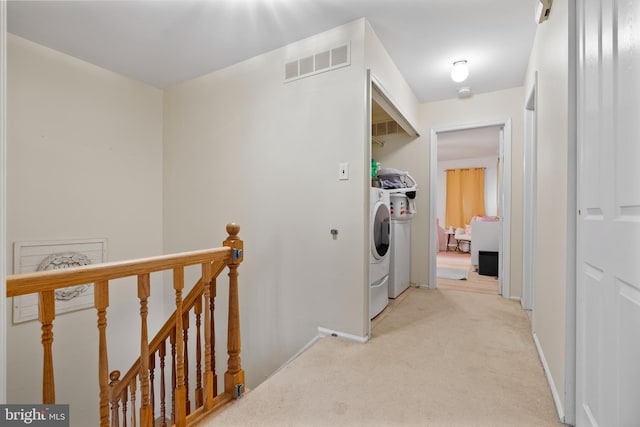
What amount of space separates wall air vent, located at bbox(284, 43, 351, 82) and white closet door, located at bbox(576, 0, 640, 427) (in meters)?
1.35

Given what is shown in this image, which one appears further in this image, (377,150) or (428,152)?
(377,150)

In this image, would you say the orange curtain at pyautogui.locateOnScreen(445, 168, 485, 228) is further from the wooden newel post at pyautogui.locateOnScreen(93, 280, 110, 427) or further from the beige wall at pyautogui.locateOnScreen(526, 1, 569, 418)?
the wooden newel post at pyautogui.locateOnScreen(93, 280, 110, 427)

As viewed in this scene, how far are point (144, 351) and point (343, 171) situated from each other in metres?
1.58

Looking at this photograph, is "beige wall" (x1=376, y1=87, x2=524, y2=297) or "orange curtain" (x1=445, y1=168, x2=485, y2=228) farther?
"orange curtain" (x1=445, y1=168, x2=485, y2=228)

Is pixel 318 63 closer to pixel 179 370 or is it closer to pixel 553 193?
pixel 553 193

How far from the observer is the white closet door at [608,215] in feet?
2.66

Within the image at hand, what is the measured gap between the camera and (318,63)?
89.5 inches

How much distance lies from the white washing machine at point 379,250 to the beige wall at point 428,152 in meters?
0.92

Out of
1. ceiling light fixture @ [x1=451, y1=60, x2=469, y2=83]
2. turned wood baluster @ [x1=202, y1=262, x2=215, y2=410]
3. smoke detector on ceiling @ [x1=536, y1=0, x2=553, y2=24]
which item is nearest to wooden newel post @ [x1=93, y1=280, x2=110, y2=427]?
turned wood baluster @ [x1=202, y1=262, x2=215, y2=410]

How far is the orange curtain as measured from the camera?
749cm

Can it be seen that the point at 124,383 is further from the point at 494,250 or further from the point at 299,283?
the point at 494,250

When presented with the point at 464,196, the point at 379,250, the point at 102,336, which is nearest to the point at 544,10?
the point at 379,250

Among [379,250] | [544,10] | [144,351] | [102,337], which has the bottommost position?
[144,351]

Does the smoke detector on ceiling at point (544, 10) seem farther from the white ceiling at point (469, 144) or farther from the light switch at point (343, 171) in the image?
the white ceiling at point (469, 144)
